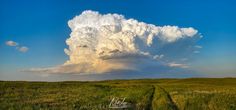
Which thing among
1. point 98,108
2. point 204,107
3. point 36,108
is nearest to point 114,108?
point 98,108

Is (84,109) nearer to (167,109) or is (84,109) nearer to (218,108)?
(167,109)

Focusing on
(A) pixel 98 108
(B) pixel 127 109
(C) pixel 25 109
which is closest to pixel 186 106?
(B) pixel 127 109

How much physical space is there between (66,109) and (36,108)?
85.3 inches

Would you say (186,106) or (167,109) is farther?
(186,106)

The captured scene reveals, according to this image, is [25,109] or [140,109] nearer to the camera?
[25,109]

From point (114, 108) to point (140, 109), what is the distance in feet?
6.38

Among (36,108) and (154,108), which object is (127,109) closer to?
(154,108)

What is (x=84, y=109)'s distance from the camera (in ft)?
70.4

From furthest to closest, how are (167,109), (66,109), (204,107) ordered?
(204,107), (167,109), (66,109)

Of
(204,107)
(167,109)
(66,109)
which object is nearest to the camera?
(66,109)

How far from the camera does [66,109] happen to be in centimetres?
2094

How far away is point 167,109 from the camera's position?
22.8 m

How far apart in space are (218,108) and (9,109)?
39.4 feet

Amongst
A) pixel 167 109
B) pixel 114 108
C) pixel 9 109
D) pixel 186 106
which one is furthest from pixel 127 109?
pixel 9 109
